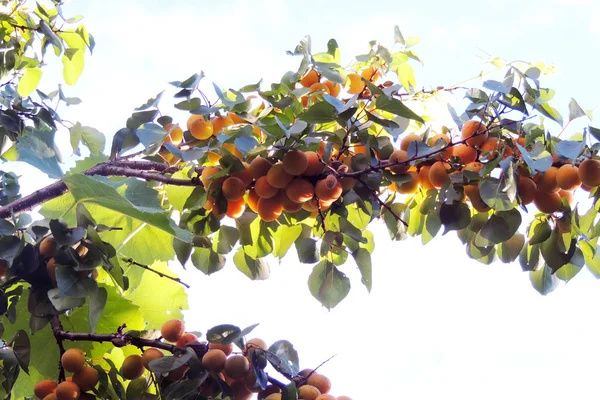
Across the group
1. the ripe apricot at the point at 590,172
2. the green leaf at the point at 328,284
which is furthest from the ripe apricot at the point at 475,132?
the green leaf at the point at 328,284

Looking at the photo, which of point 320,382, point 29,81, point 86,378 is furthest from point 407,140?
point 29,81

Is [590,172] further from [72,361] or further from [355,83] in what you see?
[72,361]

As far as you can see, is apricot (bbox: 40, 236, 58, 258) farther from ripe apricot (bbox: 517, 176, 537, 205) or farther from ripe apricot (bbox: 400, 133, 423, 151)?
ripe apricot (bbox: 517, 176, 537, 205)

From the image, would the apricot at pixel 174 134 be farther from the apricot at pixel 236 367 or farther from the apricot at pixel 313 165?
the apricot at pixel 236 367

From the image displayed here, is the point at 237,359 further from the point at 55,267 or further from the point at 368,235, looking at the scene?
the point at 368,235

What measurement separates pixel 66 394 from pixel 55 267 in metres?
0.24

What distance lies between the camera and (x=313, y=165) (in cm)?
117

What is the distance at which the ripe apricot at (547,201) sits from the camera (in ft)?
3.93

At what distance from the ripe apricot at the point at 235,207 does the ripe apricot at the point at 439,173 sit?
390mm

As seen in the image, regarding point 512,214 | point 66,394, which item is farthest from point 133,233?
point 512,214

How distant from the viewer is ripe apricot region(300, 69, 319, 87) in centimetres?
144

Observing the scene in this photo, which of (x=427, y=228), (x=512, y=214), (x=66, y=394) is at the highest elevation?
(x=512, y=214)

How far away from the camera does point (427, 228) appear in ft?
4.60

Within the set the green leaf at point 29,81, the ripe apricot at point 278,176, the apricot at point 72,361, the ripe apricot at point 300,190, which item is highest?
the ripe apricot at point 278,176
